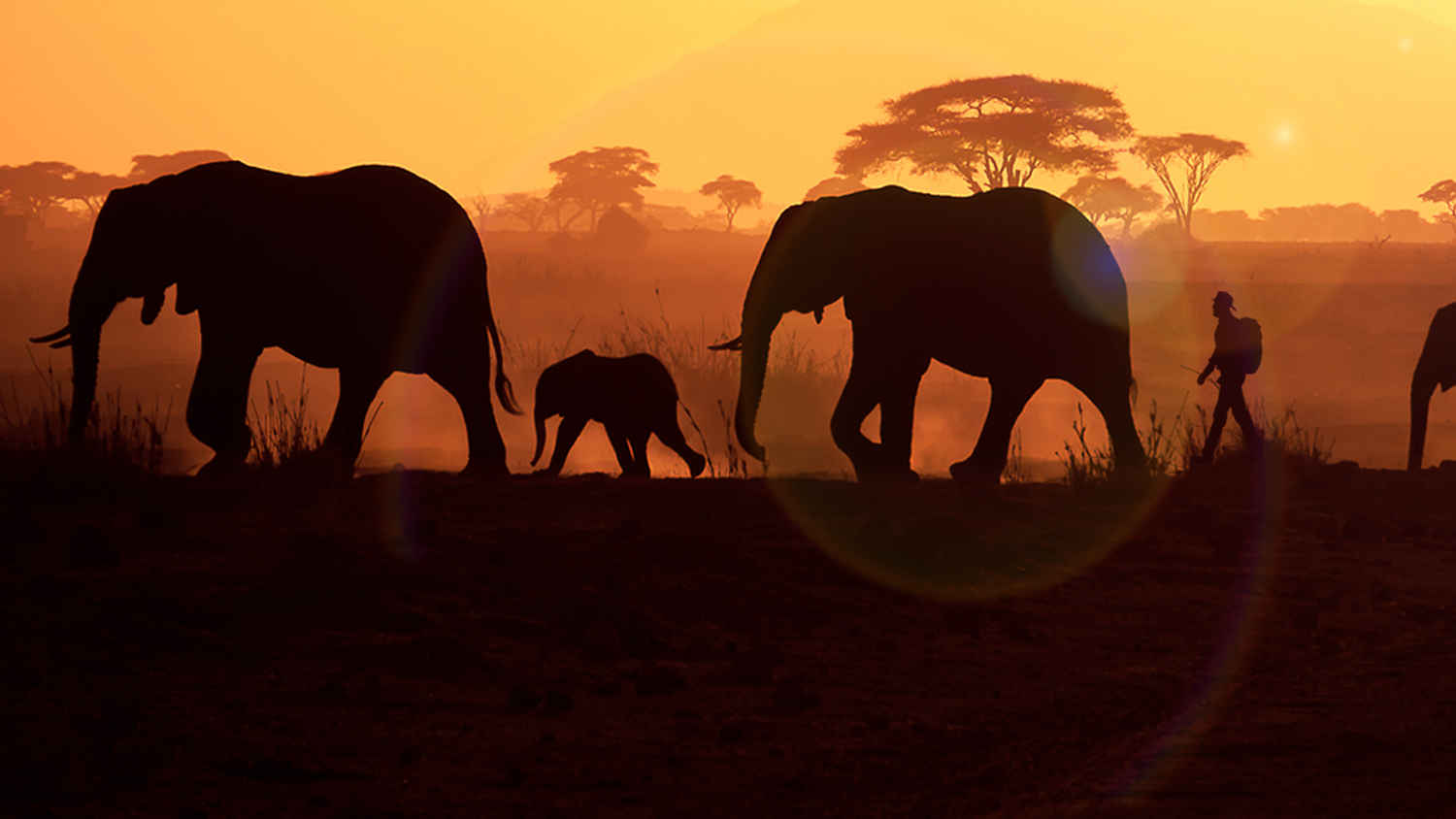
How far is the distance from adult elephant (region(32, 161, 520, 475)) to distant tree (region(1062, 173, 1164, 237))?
4744 cm

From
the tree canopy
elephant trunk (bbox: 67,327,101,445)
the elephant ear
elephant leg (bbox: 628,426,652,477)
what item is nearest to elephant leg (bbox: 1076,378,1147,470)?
elephant leg (bbox: 628,426,652,477)

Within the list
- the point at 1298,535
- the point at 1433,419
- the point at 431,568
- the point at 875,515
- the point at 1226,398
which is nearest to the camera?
the point at 431,568

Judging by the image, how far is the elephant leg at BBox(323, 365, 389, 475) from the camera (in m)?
11.1

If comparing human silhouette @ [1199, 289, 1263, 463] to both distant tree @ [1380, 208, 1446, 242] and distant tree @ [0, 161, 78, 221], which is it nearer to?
distant tree @ [0, 161, 78, 221]

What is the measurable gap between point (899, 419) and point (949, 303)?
0.83 meters

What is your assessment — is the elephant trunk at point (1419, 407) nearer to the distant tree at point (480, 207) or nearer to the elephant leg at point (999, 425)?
the elephant leg at point (999, 425)

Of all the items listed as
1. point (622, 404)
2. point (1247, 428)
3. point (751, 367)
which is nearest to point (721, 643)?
point (751, 367)

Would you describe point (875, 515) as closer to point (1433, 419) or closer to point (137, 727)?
point (137, 727)

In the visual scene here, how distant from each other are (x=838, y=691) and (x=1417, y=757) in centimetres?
186

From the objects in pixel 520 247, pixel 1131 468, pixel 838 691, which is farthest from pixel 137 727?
pixel 520 247

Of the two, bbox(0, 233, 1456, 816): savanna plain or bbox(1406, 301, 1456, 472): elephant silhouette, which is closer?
bbox(0, 233, 1456, 816): savanna plain

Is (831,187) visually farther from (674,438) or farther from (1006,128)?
(674,438)

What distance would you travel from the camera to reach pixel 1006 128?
45656mm

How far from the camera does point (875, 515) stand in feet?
30.6
